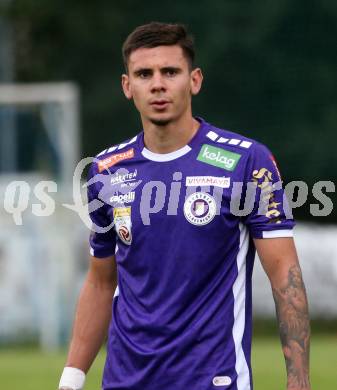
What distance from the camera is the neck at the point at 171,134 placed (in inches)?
210

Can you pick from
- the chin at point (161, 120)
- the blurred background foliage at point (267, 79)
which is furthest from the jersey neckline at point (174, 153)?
the blurred background foliage at point (267, 79)

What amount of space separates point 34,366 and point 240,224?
365 inches

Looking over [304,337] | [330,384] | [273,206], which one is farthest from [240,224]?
[330,384]

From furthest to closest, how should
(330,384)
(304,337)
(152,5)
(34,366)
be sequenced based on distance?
(152,5) → (34,366) → (330,384) → (304,337)

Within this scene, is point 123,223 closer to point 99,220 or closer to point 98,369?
point 99,220

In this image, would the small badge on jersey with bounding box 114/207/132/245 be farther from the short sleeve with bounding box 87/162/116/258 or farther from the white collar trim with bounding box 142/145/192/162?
the white collar trim with bounding box 142/145/192/162

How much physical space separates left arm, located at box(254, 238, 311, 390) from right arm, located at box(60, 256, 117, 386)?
2.50 feet

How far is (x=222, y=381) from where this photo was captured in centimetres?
506

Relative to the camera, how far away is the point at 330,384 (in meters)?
11.9

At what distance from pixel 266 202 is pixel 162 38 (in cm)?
76

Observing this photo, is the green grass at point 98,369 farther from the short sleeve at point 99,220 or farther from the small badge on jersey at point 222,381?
the small badge on jersey at point 222,381

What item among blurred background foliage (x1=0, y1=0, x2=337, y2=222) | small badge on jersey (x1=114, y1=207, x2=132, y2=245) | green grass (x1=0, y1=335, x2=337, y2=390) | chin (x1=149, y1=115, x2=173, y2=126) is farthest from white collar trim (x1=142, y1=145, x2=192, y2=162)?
blurred background foliage (x1=0, y1=0, x2=337, y2=222)

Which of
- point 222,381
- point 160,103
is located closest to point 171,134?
point 160,103

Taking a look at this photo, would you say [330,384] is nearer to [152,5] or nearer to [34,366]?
[34,366]
